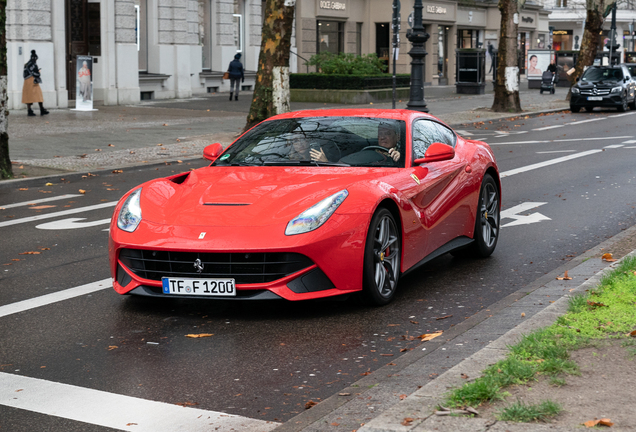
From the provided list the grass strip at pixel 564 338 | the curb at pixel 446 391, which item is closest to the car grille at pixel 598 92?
the grass strip at pixel 564 338

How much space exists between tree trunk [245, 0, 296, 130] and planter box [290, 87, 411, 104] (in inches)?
441

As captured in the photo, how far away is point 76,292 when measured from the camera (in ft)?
23.0

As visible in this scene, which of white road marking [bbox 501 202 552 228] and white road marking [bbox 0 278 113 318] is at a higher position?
white road marking [bbox 501 202 552 228]

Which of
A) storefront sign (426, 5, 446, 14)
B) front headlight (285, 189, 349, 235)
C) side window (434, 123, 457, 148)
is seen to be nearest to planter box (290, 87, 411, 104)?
storefront sign (426, 5, 446, 14)

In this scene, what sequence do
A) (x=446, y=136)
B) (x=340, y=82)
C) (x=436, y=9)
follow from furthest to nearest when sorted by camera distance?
1. (x=436, y=9)
2. (x=340, y=82)
3. (x=446, y=136)

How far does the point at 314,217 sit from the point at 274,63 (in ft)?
50.1

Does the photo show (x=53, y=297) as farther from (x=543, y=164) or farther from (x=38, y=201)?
(x=543, y=164)

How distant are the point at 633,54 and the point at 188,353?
200 ft

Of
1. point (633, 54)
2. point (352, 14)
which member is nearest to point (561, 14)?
point (633, 54)

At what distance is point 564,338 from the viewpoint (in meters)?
4.91

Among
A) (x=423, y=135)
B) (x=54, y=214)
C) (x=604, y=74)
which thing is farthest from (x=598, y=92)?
(x=423, y=135)

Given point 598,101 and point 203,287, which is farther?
point 598,101

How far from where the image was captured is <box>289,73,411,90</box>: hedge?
32.3 meters

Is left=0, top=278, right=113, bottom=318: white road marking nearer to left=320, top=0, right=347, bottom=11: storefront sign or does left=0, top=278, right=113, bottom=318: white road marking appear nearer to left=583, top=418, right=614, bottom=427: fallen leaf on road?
left=583, top=418, right=614, bottom=427: fallen leaf on road
